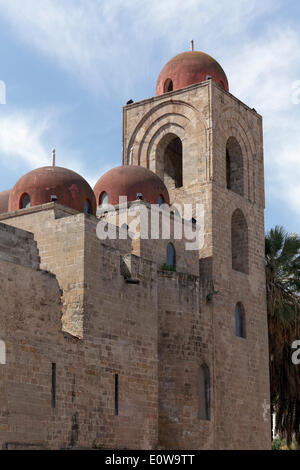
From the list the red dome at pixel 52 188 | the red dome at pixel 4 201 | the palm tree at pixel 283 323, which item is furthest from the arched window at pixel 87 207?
the palm tree at pixel 283 323

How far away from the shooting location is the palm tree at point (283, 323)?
25.2m

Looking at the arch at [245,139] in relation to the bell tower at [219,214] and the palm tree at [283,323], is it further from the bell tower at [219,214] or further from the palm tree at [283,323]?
the palm tree at [283,323]

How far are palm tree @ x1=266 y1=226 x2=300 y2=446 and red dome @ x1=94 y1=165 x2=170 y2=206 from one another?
5.51 metres

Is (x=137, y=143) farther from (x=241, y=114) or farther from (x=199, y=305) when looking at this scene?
(x=199, y=305)

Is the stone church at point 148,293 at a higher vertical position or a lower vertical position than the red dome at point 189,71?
lower

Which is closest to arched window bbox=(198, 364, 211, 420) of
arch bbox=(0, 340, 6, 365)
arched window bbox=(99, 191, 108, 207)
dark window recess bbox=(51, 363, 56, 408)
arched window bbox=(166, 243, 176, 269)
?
arched window bbox=(166, 243, 176, 269)

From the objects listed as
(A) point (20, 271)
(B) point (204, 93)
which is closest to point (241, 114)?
(B) point (204, 93)

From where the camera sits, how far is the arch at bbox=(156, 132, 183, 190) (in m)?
24.7

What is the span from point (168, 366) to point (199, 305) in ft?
5.98

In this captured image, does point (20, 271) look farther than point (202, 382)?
No

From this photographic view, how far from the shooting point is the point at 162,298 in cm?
1956

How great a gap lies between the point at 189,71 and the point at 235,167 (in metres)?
3.16

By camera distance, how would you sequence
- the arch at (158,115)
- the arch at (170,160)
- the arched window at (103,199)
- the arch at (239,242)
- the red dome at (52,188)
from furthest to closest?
the arch at (170,160)
the arch at (158,115)
the arch at (239,242)
the arched window at (103,199)
the red dome at (52,188)

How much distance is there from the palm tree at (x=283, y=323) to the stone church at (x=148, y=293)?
1894 mm
